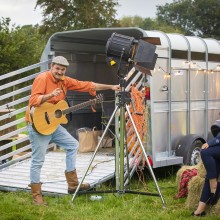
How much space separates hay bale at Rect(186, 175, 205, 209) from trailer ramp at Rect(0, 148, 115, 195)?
1492 mm

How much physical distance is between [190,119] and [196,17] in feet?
154

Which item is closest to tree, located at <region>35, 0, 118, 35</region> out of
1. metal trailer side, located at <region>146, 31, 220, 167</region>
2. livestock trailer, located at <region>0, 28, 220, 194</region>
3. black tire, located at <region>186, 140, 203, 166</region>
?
livestock trailer, located at <region>0, 28, 220, 194</region>

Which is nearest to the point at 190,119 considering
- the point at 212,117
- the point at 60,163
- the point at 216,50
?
the point at 212,117

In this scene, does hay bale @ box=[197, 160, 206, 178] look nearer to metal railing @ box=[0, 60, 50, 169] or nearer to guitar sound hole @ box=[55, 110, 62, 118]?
guitar sound hole @ box=[55, 110, 62, 118]

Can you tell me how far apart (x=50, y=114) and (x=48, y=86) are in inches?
15.6

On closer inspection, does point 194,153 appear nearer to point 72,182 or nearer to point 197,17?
point 72,182

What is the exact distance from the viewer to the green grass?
6.22m

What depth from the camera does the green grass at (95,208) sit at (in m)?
6.22

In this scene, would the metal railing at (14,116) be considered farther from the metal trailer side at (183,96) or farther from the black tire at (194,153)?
the black tire at (194,153)

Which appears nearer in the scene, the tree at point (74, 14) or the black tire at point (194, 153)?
the black tire at point (194, 153)

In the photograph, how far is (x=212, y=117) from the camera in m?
10.1

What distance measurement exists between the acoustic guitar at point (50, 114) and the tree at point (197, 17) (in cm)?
4299

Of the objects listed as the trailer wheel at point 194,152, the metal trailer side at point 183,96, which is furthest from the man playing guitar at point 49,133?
the trailer wheel at point 194,152

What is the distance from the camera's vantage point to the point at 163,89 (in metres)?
8.60
